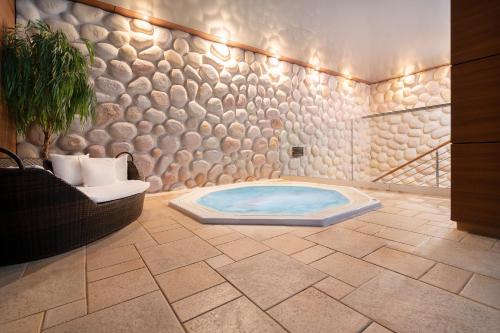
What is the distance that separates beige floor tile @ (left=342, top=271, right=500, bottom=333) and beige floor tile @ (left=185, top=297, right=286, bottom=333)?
0.35 m

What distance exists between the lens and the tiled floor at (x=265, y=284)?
33.3 inches

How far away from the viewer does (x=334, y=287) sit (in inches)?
41.3

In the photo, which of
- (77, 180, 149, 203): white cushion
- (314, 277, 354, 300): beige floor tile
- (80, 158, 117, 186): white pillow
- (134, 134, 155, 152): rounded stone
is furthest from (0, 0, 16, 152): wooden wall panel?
(314, 277, 354, 300): beige floor tile

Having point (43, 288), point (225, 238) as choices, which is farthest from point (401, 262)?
point (43, 288)

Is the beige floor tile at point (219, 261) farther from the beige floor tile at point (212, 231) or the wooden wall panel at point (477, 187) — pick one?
the wooden wall panel at point (477, 187)

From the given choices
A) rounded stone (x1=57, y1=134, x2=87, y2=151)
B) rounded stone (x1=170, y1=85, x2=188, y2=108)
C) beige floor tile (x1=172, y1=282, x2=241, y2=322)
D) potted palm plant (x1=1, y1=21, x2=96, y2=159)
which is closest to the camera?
beige floor tile (x1=172, y1=282, x2=241, y2=322)

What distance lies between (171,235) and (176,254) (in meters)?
0.38

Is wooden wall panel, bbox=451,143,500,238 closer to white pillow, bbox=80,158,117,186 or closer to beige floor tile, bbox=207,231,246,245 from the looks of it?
beige floor tile, bbox=207,231,246,245

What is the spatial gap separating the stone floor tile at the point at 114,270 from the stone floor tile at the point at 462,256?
1.63 m

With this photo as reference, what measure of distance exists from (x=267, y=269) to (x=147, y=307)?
0.58m

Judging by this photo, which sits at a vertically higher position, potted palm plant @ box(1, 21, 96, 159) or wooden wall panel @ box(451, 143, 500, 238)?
potted palm plant @ box(1, 21, 96, 159)

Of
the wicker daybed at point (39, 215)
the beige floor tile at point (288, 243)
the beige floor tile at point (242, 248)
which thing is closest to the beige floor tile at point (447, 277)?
the beige floor tile at point (288, 243)

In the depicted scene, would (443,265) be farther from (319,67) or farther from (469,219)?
(319,67)

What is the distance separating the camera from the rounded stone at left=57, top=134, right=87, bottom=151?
287cm
